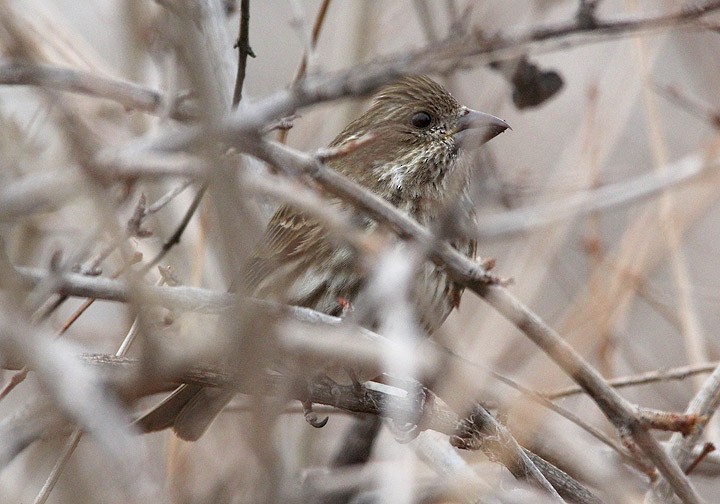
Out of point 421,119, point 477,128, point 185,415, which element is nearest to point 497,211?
point 421,119

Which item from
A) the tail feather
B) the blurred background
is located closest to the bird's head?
the blurred background

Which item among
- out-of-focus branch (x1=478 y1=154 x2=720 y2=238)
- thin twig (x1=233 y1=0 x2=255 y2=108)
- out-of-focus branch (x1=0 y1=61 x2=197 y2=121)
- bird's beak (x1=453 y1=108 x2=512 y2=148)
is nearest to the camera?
out-of-focus branch (x1=0 y1=61 x2=197 y2=121)

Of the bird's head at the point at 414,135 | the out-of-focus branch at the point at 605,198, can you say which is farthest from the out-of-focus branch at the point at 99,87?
the out-of-focus branch at the point at 605,198

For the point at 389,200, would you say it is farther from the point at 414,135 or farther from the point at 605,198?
the point at 605,198

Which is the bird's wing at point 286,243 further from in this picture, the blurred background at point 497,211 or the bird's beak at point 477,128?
the bird's beak at point 477,128

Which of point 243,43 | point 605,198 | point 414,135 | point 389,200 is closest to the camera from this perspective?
point 243,43

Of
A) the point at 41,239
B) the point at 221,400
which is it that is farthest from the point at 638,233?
the point at 41,239

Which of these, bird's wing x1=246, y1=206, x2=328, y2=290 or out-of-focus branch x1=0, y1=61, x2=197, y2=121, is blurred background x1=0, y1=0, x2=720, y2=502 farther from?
bird's wing x1=246, y1=206, x2=328, y2=290

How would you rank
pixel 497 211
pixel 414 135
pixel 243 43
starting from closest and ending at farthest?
pixel 243 43, pixel 414 135, pixel 497 211
